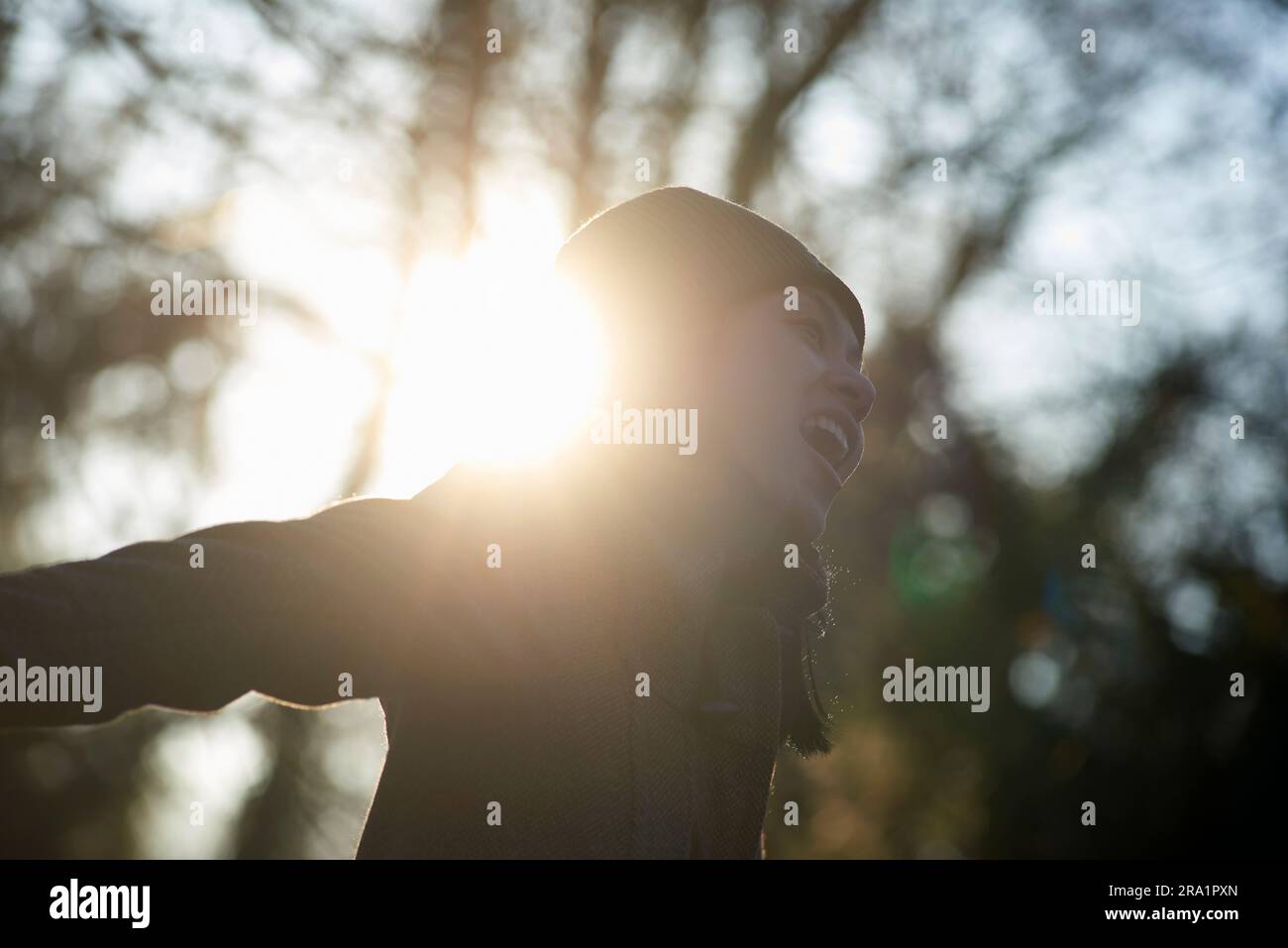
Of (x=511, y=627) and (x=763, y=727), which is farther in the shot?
(x=763, y=727)

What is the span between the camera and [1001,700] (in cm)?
1120

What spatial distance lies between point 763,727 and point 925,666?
8.99 meters

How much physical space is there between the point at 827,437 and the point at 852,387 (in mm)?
A: 129

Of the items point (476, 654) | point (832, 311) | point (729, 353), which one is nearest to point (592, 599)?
point (476, 654)

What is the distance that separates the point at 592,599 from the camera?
2.40 metres

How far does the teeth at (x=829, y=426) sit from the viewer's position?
2.83 metres

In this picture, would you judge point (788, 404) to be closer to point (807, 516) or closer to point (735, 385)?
point (735, 385)

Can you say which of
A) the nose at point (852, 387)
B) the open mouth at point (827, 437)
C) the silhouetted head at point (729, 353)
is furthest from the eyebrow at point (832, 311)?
the open mouth at point (827, 437)

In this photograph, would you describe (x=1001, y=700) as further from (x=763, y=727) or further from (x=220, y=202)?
(x=763, y=727)

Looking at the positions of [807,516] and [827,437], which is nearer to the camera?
[807,516]

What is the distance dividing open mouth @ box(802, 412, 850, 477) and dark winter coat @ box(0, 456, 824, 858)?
0.45m

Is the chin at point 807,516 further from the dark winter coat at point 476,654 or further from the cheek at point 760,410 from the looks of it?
the dark winter coat at point 476,654

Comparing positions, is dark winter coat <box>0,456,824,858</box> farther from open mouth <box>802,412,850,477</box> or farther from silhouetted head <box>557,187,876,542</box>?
open mouth <box>802,412,850,477</box>

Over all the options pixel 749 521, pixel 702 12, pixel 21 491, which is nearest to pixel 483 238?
pixel 702 12
